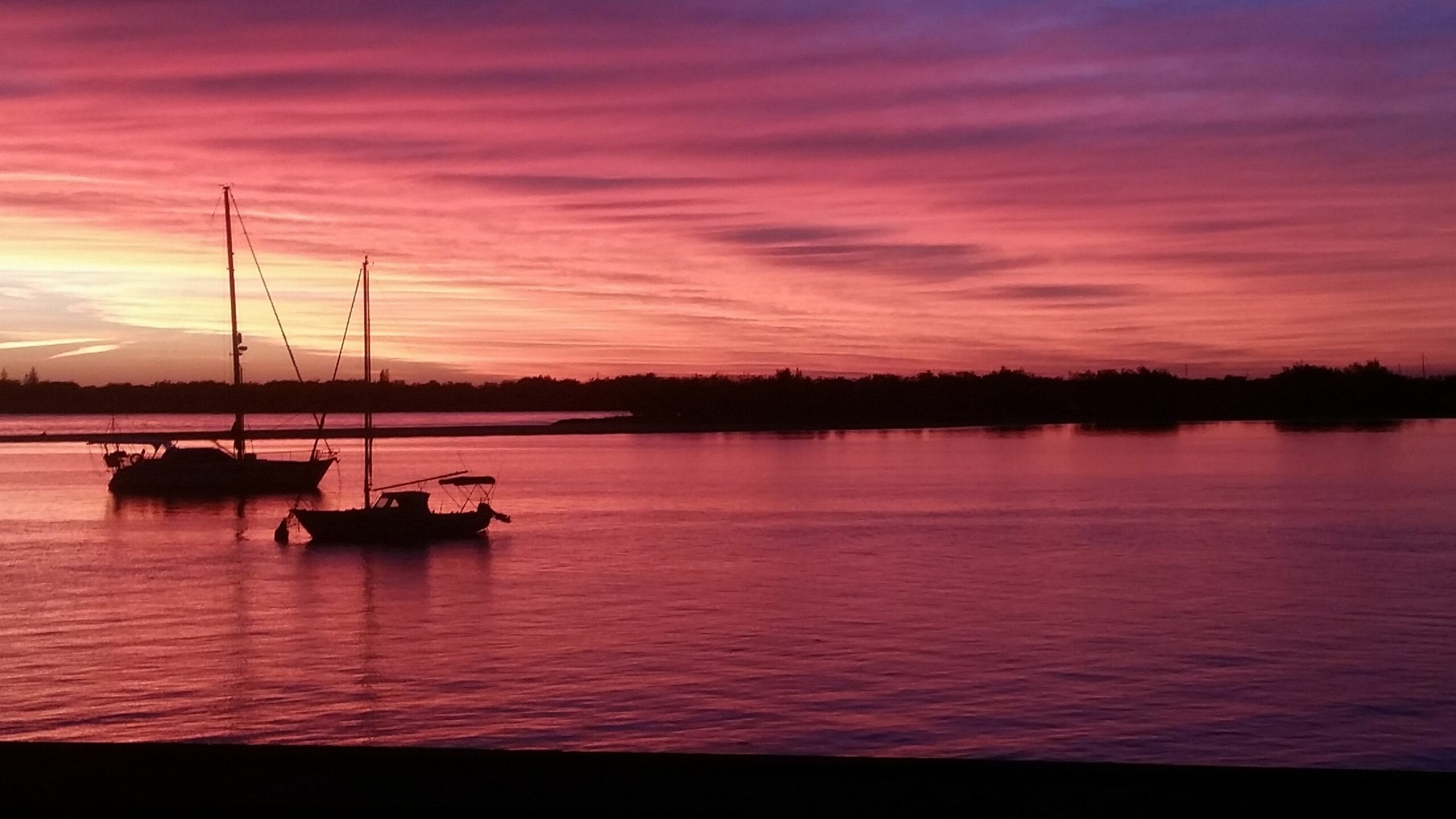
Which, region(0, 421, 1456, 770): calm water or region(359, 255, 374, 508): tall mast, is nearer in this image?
region(0, 421, 1456, 770): calm water

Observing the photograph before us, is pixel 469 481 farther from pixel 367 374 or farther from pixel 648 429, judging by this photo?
pixel 648 429

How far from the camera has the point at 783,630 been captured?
66.8ft

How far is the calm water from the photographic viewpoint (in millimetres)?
13578

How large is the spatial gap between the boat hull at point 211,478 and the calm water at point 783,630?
250cm

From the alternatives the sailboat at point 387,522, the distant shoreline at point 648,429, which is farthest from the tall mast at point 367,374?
the distant shoreline at point 648,429

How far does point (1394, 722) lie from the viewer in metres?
13.9

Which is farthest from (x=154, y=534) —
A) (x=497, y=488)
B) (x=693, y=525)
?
(x=497, y=488)

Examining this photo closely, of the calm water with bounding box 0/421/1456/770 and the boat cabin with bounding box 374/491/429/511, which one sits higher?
the boat cabin with bounding box 374/491/429/511

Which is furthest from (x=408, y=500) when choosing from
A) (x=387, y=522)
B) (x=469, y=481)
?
(x=469, y=481)

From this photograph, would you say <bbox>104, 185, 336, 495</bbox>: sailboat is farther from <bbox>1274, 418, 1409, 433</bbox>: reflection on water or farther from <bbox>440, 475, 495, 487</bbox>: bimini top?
<bbox>1274, 418, 1409, 433</bbox>: reflection on water

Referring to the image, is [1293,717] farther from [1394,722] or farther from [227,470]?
[227,470]

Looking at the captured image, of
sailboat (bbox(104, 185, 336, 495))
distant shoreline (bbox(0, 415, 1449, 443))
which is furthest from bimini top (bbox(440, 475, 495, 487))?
distant shoreline (bbox(0, 415, 1449, 443))

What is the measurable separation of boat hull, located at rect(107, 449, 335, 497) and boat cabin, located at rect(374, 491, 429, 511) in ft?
58.4

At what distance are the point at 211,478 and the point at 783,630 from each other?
3823cm
